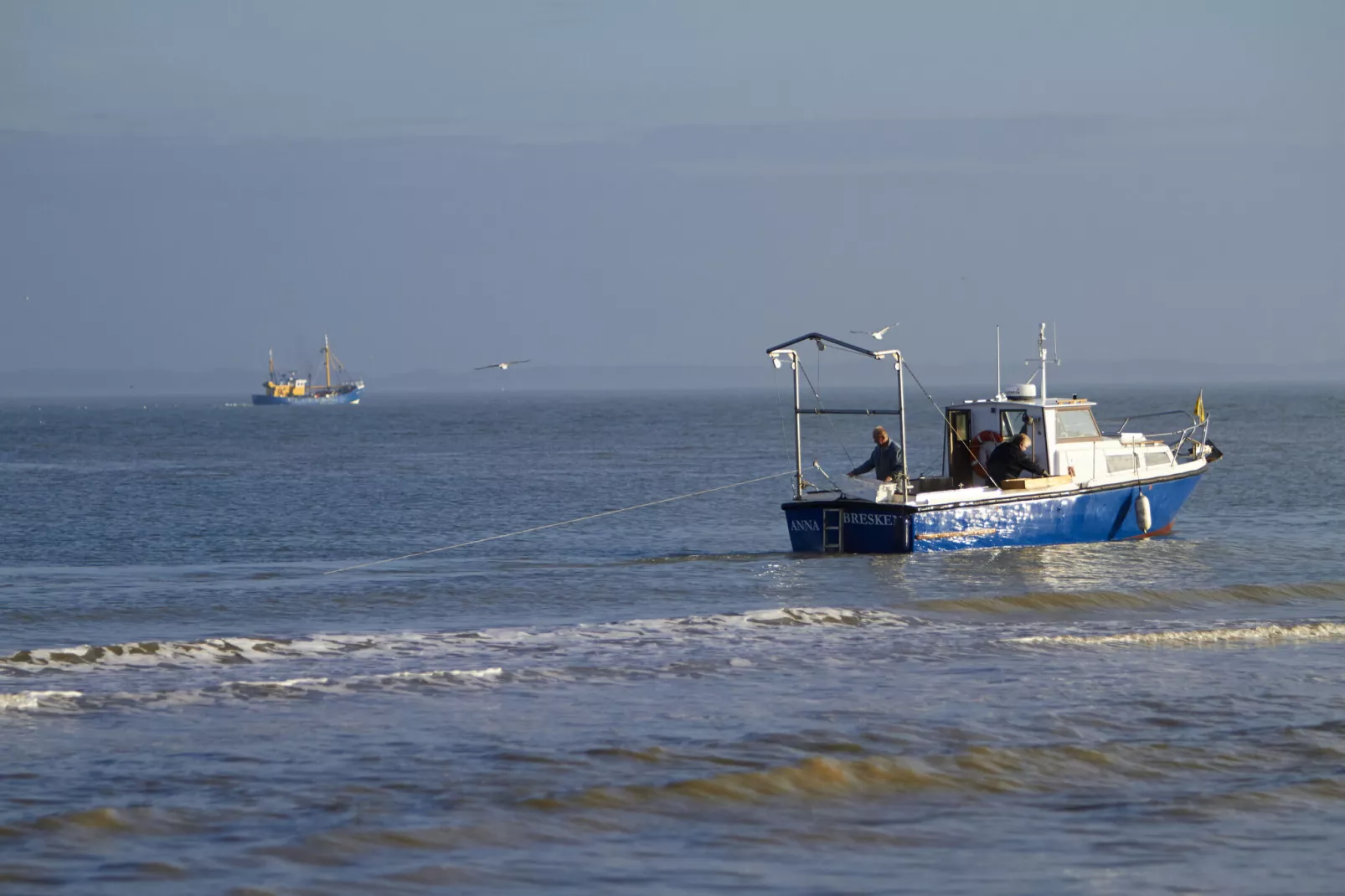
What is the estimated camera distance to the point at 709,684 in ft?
41.7

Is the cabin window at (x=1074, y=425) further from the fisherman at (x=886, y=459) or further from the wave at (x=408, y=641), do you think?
the wave at (x=408, y=641)

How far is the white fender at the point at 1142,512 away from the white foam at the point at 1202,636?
8.22 m

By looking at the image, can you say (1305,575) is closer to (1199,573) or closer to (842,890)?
Result: (1199,573)

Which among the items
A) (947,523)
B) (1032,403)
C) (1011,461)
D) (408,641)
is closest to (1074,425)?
(1032,403)

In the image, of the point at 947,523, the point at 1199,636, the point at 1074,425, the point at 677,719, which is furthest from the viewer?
the point at 1074,425

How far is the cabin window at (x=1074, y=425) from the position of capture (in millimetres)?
23047

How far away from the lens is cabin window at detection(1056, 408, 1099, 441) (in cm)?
2305

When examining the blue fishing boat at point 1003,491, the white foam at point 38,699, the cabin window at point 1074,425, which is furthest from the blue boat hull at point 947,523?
the white foam at point 38,699

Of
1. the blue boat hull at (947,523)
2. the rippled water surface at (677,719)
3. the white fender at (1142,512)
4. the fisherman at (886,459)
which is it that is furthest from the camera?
the white fender at (1142,512)

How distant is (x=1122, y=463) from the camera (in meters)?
24.0

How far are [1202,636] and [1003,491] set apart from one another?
719cm

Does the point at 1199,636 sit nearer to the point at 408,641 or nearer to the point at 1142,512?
the point at 408,641

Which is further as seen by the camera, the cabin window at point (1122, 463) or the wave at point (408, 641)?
the cabin window at point (1122, 463)

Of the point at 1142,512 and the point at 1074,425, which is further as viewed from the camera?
the point at 1142,512
